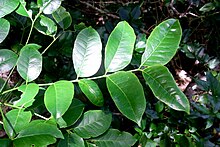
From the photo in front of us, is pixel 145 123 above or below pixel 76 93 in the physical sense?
below

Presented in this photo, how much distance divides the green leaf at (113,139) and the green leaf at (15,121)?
226 mm

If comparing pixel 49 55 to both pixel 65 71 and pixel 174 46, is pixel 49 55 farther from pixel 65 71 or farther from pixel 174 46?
pixel 174 46

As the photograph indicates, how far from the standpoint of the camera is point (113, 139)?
84cm

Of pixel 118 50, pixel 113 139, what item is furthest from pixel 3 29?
pixel 113 139

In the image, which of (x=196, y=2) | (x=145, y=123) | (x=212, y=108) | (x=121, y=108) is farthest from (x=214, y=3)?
(x=121, y=108)

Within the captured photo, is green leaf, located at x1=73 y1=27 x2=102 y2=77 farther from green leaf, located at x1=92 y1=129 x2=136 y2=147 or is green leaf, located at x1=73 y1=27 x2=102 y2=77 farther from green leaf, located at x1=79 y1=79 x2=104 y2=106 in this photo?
green leaf, located at x1=92 y1=129 x2=136 y2=147

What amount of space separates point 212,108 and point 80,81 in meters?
0.68

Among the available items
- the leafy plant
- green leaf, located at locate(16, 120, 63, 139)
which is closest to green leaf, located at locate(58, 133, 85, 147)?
the leafy plant

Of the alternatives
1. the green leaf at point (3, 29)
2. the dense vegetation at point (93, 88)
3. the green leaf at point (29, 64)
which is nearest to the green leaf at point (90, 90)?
the dense vegetation at point (93, 88)

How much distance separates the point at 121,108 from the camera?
0.62 m

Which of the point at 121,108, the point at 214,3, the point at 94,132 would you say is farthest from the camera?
the point at 214,3

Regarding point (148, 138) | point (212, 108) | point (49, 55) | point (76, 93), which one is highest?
point (49, 55)

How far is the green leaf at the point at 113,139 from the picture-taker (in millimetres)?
821

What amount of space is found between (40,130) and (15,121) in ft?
0.19
